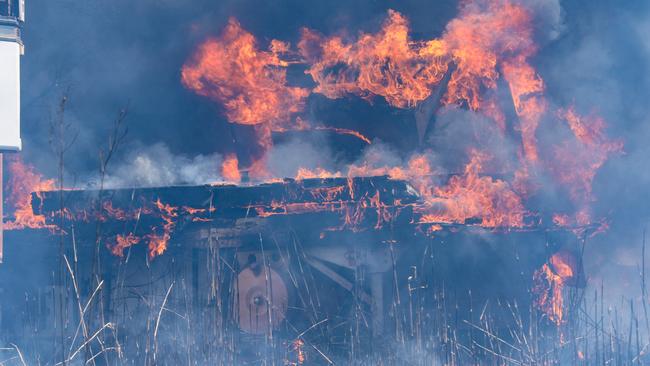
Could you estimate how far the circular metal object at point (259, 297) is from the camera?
12.1m

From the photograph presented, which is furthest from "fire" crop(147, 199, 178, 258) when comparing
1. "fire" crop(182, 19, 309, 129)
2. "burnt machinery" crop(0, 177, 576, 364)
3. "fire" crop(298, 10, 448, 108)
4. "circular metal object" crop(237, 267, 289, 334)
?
"fire" crop(298, 10, 448, 108)

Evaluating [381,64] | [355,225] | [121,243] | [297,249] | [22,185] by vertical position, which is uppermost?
[381,64]

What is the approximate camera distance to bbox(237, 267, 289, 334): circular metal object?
1209cm

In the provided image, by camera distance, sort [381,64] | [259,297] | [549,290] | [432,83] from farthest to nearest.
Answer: [381,64]
[432,83]
[549,290]
[259,297]

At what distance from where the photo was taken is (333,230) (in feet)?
41.2

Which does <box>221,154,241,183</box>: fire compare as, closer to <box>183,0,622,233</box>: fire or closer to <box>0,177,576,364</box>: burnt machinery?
<box>183,0,622,233</box>: fire

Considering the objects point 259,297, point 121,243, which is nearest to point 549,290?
point 259,297

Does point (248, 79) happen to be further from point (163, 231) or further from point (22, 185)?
point (22, 185)

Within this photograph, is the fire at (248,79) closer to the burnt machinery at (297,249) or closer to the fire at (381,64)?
the fire at (381,64)

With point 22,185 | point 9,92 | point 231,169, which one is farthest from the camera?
point 231,169

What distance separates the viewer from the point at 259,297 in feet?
39.7

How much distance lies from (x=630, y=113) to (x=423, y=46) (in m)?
5.57

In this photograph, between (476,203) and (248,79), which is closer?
(476,203)

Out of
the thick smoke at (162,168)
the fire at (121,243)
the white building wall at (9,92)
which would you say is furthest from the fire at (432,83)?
the fire at (121,243)
